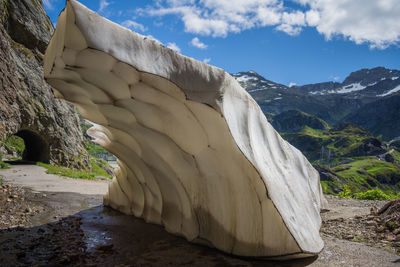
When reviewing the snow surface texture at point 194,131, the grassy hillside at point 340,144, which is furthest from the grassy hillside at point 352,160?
the snow surface texture at point 194,131

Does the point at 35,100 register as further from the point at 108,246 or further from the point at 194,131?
the point at 194,131

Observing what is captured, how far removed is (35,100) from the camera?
21797mm

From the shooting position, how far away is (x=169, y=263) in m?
4.76

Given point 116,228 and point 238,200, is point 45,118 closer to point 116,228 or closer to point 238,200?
point 116,228

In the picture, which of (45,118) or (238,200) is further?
(45,118)

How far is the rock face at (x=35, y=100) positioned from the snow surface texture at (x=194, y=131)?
17239mm

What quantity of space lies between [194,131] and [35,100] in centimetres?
2136

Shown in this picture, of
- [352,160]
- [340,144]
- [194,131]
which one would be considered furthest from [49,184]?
[340,144]

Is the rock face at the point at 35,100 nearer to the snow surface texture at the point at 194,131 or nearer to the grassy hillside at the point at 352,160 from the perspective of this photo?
the snow surface texture at the point at 194,131

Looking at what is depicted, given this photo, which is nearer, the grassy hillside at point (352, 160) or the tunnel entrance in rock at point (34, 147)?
the tunnel entrance in rock at point (34, 147)

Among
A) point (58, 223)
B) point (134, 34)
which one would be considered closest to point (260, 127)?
point (134, 34)

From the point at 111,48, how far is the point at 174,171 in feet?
10.4

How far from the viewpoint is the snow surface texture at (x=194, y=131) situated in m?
3.91

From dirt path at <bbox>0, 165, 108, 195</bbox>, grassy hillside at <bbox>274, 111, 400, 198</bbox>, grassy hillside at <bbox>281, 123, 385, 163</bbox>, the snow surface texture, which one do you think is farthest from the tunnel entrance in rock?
grassy hillside at <bbox>281, 123, 385, 163</bbox>
